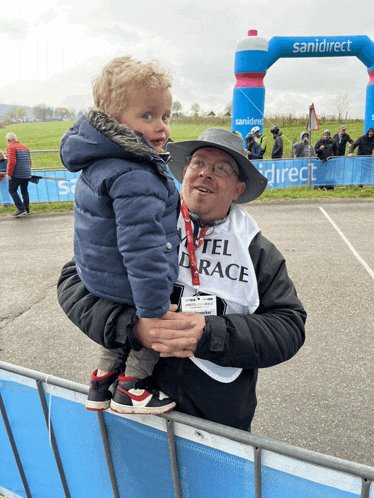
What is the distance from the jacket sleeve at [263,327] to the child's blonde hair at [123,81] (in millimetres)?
678

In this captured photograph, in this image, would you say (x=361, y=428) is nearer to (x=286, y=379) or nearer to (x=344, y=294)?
(x=286, y=379)

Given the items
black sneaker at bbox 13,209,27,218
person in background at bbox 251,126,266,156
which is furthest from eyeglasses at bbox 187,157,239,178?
person in background at bbox 251,126,266,156

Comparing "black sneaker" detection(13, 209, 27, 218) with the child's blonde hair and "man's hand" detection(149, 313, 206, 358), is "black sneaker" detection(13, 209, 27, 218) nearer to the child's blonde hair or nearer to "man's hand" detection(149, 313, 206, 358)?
the child's blonde hair

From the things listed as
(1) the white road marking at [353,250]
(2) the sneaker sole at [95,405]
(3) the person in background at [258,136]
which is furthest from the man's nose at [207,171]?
(3) the person in background at [258,136]

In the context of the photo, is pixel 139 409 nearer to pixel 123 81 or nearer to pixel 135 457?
pixel 135 457

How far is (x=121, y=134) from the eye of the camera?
117 centimetres

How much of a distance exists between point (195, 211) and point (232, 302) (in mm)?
392

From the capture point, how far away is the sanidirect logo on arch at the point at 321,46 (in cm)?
1462

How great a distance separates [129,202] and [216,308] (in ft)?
1.69

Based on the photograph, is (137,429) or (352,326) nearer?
(137,429)

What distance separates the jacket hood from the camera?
1152mm

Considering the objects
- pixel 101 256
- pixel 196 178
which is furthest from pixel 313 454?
Answer: pixel 196 178

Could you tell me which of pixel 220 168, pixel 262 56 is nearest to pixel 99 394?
pixel 220 168

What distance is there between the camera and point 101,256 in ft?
3.98
